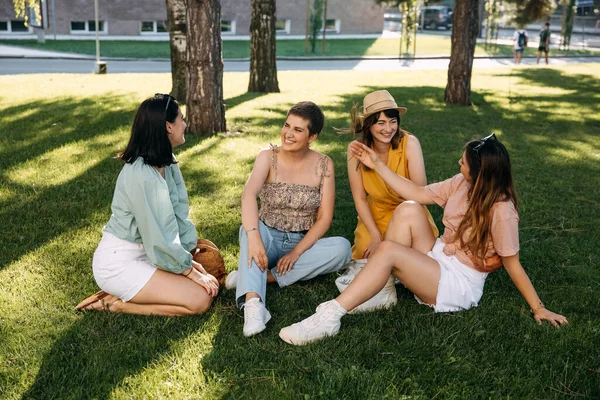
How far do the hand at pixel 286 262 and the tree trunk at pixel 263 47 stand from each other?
8.65 m

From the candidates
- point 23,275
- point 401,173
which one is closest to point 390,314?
point 401,173

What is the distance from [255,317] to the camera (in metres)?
3.71

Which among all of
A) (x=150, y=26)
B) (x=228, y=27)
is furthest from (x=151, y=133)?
(x=228, y=27)

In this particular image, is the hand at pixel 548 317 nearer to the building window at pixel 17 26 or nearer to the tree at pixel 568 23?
the tree at pixel 568 23

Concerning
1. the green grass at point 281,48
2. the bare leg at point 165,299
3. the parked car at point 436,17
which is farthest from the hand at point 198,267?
the parked car at point 436,17

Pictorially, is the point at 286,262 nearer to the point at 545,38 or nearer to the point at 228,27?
the point at 545,38

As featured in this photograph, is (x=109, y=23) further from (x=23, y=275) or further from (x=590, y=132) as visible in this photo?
(x=23, y=275)

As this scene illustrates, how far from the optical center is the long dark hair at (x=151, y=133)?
375 cm

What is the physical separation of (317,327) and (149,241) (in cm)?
110

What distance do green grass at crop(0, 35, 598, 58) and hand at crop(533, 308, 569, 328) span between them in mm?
22990

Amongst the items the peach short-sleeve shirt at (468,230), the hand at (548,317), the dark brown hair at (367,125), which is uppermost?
the dark brown hair at (367,125)

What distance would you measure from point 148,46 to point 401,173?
26.9 meters

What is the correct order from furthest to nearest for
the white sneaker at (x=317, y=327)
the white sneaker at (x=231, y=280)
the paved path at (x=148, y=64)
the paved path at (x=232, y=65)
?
the paved path at (x=148, y=64)
the paved path at (x=232, y=65)
the white sneaker at (x=231, y=280)
the white sneaker at (x=317, y=327)

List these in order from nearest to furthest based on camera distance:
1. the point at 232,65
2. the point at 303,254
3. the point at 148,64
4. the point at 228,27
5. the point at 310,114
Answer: the point at 310,114 < the point at 303,254 < the point at 148,64 < the point at 232,65 < the point at 228,27
